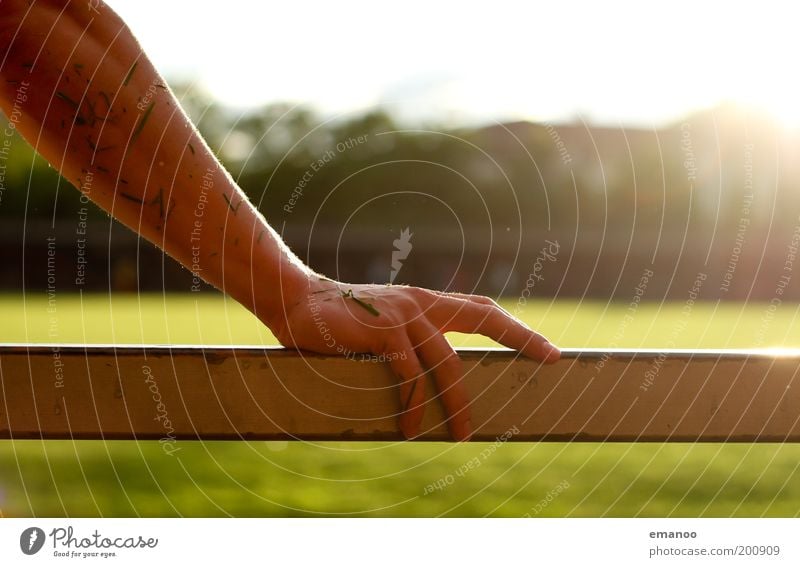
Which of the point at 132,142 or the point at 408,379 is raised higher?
the point at 132,142

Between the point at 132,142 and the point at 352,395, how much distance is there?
31cm

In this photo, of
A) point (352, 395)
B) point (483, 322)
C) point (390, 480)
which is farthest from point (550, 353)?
point (390, 480)

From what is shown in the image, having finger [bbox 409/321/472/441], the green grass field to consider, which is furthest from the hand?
the green grass field

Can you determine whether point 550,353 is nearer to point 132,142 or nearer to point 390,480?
point 132,142

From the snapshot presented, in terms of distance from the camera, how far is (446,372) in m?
0.85

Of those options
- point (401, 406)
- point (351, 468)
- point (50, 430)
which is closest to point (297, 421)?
point (401, 406)

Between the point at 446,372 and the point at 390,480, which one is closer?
the point at 446,372

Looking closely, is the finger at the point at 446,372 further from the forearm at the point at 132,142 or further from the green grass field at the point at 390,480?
the green grass field at the point at 390,480

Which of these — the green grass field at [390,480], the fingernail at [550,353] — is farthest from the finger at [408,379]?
the green grass field at [390,480]

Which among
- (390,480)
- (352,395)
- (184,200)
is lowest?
(352,395)

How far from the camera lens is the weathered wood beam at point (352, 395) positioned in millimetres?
835

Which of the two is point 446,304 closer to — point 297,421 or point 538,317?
point 297,421

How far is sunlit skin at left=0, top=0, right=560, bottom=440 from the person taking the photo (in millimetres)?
847
